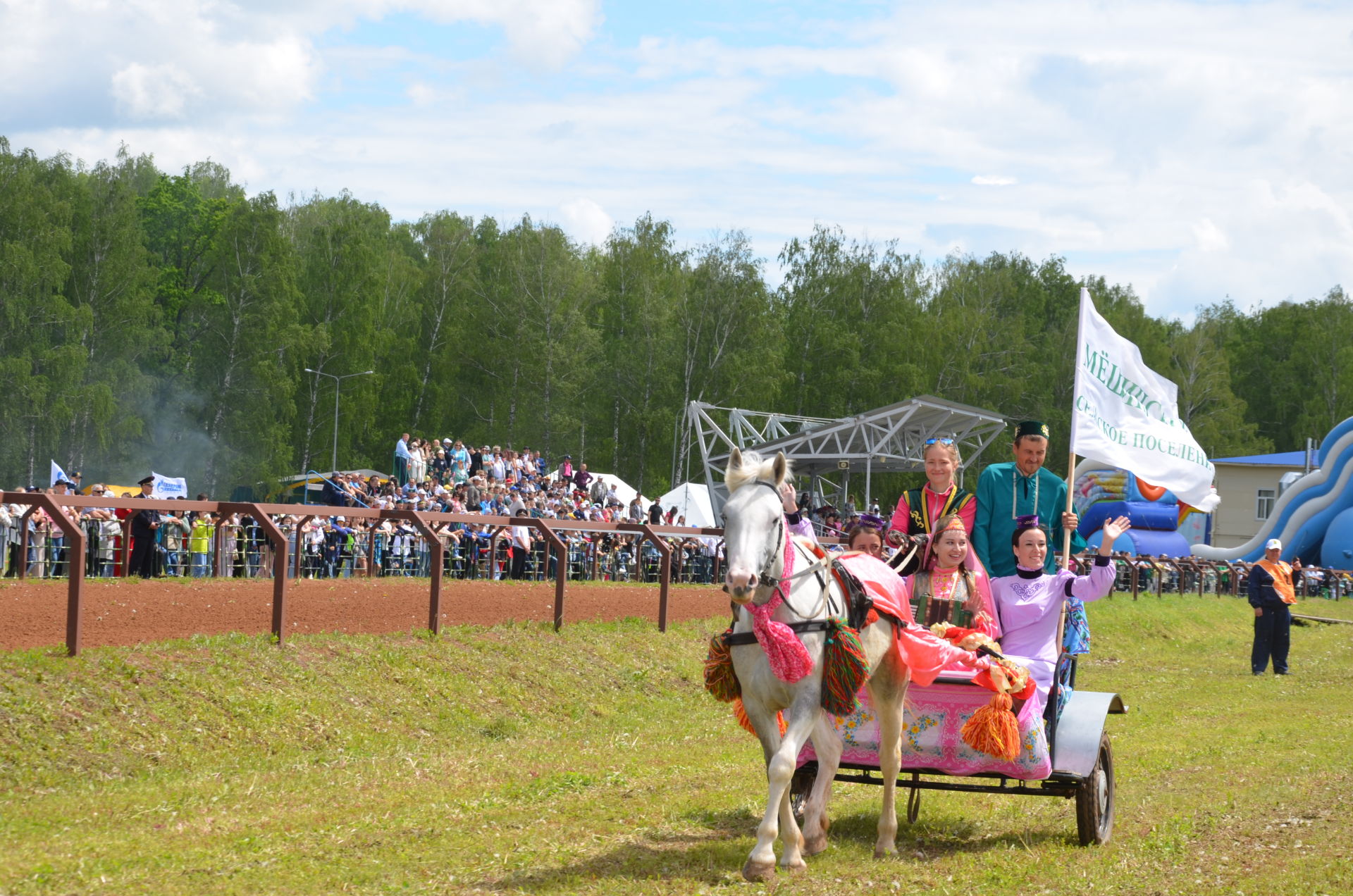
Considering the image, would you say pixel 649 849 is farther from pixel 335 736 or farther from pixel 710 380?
pixel 710 380

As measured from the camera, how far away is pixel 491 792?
875cm

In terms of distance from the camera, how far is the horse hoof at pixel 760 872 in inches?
258

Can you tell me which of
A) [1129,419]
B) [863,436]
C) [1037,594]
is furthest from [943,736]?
[863,436]

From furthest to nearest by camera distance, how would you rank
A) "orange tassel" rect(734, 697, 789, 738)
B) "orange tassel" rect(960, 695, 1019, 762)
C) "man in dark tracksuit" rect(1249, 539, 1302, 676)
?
"man in dark tracksuit" rect(1249, 539, 1302, 676) → "orange tassel" rect(960, 695, 1019, 762) → "orange tassel" rect(734, 697, 789, 738)

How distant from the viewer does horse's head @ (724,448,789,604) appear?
636 cm

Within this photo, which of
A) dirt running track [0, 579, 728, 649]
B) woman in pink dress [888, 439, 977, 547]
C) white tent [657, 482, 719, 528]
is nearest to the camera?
woman in pink dress [888, 439, 977, 547]

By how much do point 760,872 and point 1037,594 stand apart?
2625 mm

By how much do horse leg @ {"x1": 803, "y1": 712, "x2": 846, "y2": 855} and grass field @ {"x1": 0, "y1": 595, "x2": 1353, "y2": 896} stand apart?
12 cm

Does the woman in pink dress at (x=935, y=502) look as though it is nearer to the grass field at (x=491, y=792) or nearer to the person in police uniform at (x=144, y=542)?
the grass field at (x=491, y=792)

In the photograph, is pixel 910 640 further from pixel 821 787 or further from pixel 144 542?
pixel 144 542

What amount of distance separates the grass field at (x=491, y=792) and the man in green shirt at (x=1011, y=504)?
5.56 feet

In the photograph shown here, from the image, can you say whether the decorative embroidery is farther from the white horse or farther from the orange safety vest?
the orange safety vest

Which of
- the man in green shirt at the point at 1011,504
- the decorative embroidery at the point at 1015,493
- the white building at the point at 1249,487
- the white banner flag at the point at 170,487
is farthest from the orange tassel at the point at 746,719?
the white building at the point at 1249,487

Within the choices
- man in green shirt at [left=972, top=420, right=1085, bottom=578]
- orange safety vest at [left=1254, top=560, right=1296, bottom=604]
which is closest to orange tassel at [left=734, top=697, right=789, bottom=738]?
man in green shirt at [left=972, top=420, right=1085, bottom=578]
